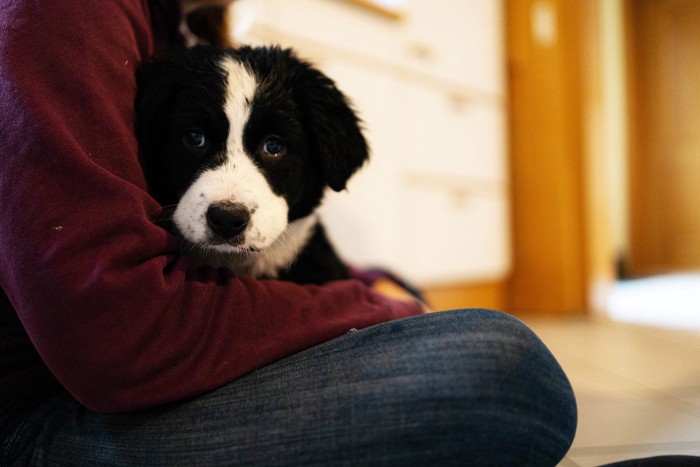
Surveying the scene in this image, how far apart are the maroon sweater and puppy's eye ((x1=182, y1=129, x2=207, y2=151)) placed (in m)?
0.19

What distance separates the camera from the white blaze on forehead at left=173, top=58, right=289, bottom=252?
2.67ft

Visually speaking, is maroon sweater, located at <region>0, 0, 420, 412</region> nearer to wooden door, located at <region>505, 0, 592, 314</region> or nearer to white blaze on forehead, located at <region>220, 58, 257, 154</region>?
white blaze on forehead, located at <region>220, 58, 257, 154</region>

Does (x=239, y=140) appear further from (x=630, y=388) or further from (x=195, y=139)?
(x=630, y=388)

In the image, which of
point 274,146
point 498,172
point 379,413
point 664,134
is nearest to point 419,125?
point 498,172

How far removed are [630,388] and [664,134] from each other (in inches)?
165

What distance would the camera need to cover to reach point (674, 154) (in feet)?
15.4

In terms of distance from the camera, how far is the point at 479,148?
2551mm

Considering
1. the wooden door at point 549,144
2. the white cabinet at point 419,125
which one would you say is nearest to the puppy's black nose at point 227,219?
the white cabinet at point 419,125

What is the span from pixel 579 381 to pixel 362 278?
27.2 inches

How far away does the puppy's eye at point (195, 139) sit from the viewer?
91 centimetres

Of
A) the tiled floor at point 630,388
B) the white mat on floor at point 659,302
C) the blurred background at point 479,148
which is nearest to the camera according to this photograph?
the tiled floor at point 630,388

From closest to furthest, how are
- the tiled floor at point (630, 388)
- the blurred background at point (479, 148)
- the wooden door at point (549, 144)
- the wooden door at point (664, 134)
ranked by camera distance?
the tiled floor at point (630, 388) < the blurred background at point (479, 148) < the wooden door at point (549, 144) < the wooden door at point (664, 134)

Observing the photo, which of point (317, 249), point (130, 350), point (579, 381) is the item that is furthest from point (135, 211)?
A: point (579, 381)

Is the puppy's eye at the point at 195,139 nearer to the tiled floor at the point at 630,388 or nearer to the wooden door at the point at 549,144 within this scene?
the tiled floor at the point at 630,388
